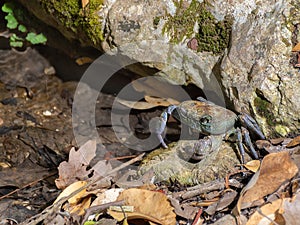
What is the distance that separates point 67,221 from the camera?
3018 millimetres

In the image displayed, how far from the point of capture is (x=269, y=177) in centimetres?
290

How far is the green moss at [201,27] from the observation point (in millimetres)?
3424

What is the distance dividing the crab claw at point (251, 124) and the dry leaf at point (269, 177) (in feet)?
1.11

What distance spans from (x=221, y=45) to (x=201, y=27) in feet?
0.64

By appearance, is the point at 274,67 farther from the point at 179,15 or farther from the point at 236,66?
the point at 179,15

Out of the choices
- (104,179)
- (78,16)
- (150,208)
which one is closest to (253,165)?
(150,208)

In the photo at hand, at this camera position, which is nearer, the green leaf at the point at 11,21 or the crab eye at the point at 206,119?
the crab eye at the point at 206,119

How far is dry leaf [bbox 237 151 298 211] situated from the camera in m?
2.89

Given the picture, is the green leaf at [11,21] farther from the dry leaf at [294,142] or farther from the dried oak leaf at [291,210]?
the dried oak leaf at [291,210]

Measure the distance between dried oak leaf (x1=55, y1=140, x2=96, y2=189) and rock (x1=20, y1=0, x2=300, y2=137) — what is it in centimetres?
83

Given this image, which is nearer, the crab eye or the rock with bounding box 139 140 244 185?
the rock with bounding box 139 140 244 185

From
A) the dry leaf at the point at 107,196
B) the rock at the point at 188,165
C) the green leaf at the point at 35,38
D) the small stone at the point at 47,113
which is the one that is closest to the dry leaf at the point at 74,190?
the dry leaf at the point at 107,196

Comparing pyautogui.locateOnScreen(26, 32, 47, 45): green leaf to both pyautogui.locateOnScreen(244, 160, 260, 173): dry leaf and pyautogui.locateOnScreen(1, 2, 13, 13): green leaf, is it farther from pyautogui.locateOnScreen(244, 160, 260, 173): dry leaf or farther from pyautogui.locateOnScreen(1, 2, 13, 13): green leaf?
pyautogui.locateOnScreen(244, 160, 260, 173): dry leaf

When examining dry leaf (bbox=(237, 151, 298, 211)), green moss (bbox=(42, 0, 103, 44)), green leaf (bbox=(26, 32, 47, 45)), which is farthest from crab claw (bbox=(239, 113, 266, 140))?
green leaf (bbox=(26, 32, 47, 45))
